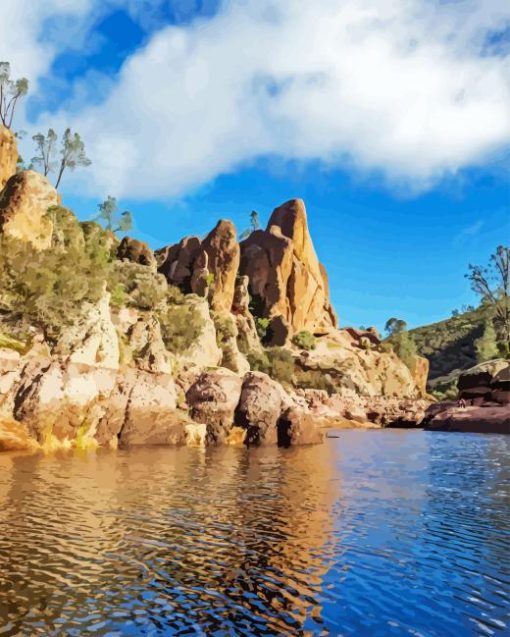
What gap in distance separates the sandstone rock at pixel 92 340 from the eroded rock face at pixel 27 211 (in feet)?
19.7

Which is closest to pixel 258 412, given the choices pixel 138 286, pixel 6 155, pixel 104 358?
pixel 104 358

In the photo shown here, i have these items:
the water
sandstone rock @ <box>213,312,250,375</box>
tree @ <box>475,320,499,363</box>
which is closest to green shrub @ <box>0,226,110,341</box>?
the water

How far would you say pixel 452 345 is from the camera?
149250 mm

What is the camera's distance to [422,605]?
831 centimetres

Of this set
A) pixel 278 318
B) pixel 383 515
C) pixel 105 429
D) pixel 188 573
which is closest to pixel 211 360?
pixel 105 429

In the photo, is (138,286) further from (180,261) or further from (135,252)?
(180,261)

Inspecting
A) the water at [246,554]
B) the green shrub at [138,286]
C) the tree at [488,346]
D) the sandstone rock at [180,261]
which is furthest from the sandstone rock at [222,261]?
the water at [246,554]

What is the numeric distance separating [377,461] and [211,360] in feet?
107

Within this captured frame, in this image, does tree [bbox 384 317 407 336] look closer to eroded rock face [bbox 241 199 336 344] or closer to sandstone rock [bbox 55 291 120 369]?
eroded rock face [bbox 241 199 336 344]

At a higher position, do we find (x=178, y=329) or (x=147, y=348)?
(x=178, y=329)

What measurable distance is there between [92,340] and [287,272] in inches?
2969

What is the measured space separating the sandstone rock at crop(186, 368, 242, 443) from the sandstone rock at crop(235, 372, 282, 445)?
525mm

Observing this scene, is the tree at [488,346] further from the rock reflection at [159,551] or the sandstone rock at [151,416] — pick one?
the rock reflection at [159,551]

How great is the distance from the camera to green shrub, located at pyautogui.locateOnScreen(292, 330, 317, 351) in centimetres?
9456
